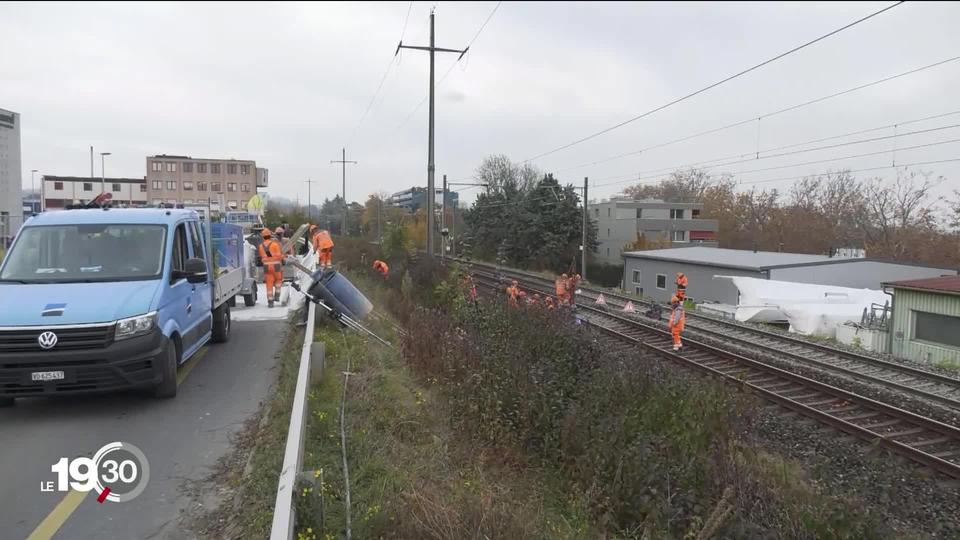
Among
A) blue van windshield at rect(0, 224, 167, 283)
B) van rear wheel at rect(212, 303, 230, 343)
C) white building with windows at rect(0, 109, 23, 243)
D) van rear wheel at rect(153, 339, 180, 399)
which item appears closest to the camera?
van rear wheel at rect(153, 339, 180, 399)

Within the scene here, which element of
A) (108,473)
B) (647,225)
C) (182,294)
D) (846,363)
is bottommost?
(846,363)

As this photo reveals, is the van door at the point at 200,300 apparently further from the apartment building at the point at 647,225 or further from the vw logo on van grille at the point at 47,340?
the apartment building at the point at 647,225

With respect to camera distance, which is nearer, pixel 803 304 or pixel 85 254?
pixel 85 254

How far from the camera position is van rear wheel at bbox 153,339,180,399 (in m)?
6.07

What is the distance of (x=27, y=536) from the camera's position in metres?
3.76

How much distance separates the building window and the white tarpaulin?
2.89 meters

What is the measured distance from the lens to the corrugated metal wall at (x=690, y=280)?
3509 centimetres

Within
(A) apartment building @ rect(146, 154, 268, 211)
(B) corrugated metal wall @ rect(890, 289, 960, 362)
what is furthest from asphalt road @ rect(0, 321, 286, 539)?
(A) apartment building @ rect(146, 154, 268, 211)

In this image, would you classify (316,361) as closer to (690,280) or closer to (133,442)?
(133,442)

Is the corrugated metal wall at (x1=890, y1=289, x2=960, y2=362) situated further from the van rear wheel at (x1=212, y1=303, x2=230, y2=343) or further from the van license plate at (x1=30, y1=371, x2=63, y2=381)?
the van license plate at (x1=30, y1=371, x2=63, y2=381)

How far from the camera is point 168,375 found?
620 cm

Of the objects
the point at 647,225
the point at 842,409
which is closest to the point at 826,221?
the point at 647,225

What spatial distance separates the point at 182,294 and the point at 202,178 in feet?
255

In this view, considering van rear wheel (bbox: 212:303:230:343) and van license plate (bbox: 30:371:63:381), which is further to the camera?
van rear wheel (bbox: 212:303:230:343)
